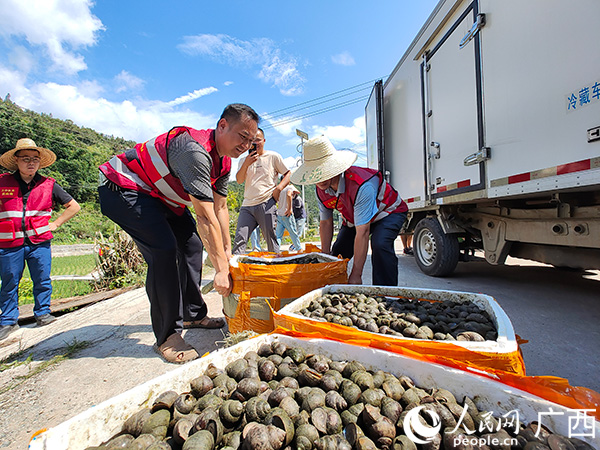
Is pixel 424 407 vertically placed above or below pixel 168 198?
below

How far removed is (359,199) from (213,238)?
4.15ft

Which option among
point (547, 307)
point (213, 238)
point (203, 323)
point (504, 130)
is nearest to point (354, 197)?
point (213, 238)

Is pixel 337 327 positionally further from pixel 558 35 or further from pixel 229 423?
pixel 558 35

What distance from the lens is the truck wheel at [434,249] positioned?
13.6ft

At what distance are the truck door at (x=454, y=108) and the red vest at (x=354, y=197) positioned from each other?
1.23 m

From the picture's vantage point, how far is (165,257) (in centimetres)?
206

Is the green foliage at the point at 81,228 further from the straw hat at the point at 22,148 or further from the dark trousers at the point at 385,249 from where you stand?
the dark trousers at the point at 385,249

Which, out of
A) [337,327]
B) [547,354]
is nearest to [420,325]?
[337,327]

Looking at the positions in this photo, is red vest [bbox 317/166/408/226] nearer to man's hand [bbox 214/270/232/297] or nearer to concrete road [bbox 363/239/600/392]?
man's hand [bbox 214/270/232/297]

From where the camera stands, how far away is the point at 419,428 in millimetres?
853

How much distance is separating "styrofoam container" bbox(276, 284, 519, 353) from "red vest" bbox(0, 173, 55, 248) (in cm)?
305

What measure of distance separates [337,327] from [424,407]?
1.74 ft

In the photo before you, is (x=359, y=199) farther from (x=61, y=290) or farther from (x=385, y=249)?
(x=61, y=290)

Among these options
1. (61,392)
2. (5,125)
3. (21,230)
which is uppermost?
(5,125)
